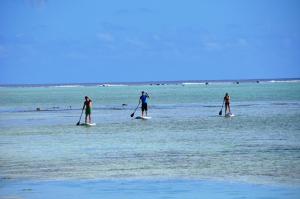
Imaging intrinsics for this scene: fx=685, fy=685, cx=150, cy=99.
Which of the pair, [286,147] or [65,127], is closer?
[286,147]

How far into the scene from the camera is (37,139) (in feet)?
95.2

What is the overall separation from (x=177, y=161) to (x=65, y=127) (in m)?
16.6

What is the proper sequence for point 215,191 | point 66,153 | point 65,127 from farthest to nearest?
point 65,127 → point 66,153 → point 215,191

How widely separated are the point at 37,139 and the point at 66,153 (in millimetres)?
6051

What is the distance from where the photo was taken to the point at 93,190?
15.9 metres

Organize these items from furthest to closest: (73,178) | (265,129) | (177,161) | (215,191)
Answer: (265,129), (177,161), (73,178), (215,191)

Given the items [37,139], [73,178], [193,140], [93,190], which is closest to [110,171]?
[73,178]

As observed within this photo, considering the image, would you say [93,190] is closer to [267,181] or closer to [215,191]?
[215,191]

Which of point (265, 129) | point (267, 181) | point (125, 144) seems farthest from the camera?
point (265, 129)

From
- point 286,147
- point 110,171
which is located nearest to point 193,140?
point 286,147

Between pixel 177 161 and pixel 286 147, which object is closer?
pixel 177 161

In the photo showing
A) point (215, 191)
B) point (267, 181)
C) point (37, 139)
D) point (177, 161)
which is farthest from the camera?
point (37, 139)

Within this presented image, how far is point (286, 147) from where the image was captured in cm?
2350

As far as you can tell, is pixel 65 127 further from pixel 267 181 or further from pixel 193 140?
pixel 267 181
